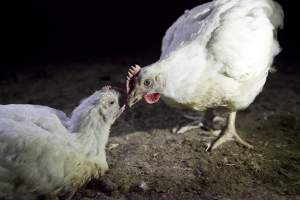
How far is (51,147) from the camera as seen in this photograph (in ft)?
10.7

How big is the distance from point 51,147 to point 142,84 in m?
1.02

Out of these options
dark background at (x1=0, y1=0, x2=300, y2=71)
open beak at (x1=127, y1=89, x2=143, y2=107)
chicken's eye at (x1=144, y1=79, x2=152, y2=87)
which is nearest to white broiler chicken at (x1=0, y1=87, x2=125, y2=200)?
open beak at (x1=127, y1=89, x2=143, y2=107)

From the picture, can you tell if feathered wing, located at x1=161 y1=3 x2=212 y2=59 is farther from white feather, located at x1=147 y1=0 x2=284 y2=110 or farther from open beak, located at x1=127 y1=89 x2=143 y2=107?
open beak, located at x1=127 y1=89 x2=143 y2=107

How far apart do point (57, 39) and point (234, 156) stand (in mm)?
4599

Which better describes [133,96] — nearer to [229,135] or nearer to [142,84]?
[142,84]

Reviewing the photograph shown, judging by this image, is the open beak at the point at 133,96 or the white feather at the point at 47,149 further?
the open beak at the point at 133,96

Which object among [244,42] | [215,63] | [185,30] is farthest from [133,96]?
[244,42]

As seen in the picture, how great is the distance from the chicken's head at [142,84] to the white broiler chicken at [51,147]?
0.85 ft

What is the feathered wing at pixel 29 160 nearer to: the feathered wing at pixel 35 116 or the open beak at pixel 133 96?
the feathered wing at pixel 35 116

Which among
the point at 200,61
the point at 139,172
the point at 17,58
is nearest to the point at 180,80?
the point at 200,61

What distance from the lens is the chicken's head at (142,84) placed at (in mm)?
3895

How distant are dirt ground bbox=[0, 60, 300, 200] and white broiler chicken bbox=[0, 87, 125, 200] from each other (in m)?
0.42

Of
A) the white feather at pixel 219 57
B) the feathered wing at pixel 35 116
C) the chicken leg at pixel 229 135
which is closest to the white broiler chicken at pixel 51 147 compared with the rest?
the feathered wing at pixel 35 116

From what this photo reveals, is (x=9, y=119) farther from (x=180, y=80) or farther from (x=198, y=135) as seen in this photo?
(x=198, y=135)
